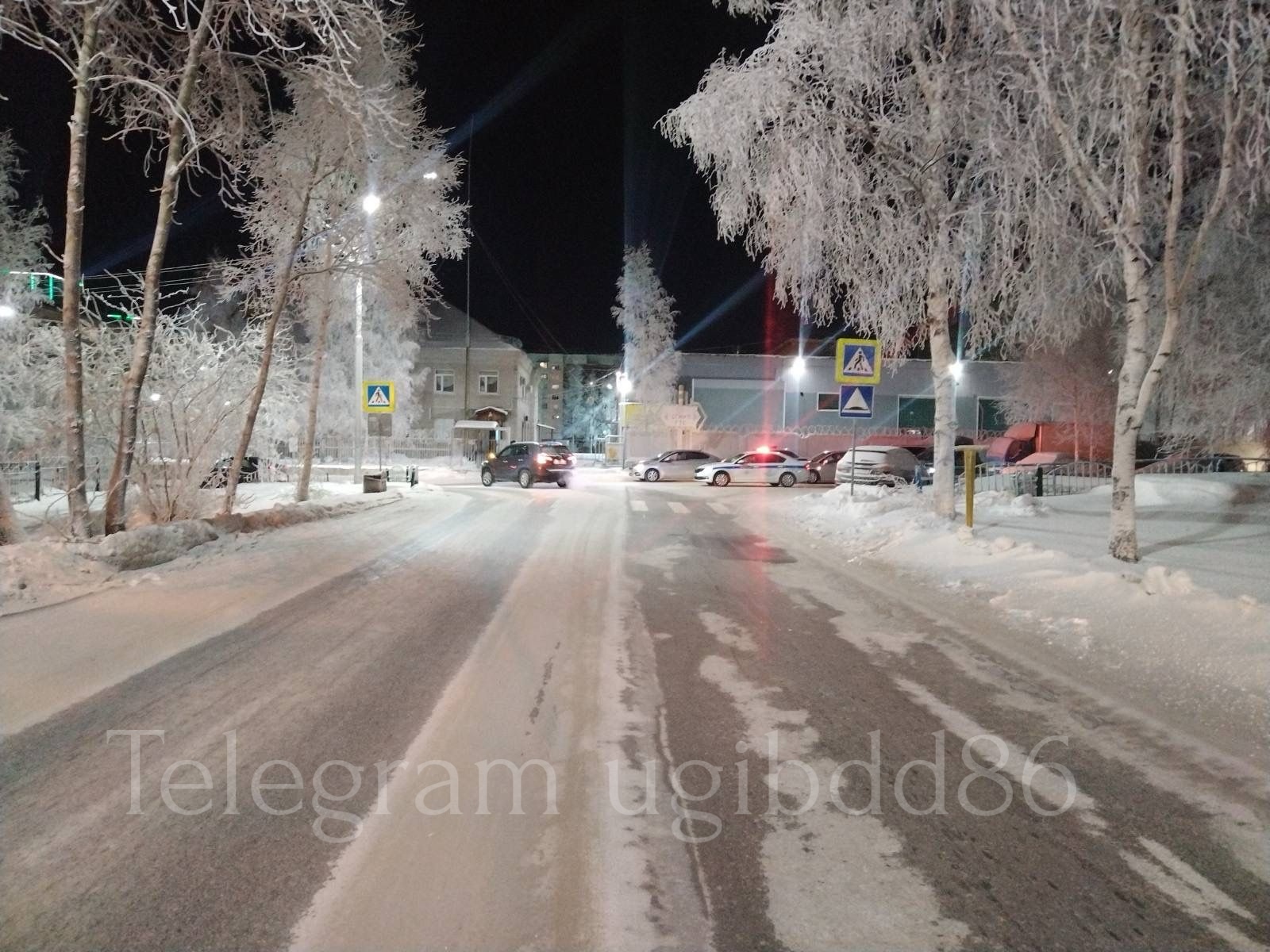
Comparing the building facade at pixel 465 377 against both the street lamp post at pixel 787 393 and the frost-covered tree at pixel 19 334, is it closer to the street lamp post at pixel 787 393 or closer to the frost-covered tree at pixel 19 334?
the street lamp post at pixel 787 393

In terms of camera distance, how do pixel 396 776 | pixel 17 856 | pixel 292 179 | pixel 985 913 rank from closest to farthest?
pixel 985 913, pixel 17 856, pixel 396 776, pixel 292 179

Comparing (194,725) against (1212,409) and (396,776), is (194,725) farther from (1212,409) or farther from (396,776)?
(1212,409)

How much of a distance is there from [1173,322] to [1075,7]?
3.63 meters

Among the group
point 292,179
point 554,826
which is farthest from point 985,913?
point 292,179

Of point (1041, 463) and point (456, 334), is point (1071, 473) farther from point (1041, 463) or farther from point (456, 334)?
point (456, 334)

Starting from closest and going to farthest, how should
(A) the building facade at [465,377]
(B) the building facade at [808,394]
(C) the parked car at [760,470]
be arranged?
1. (C) the parked car at [760,470]
2. (B) the building facade at [808,394]
3. (A) the building facade at [465,377]

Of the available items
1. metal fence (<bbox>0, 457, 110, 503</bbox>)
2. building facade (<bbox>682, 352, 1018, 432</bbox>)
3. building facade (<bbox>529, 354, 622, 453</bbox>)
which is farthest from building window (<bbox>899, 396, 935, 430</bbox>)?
metal fence (<bbox>0, 457, 110, 503</bbox>)

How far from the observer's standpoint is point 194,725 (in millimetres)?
4898

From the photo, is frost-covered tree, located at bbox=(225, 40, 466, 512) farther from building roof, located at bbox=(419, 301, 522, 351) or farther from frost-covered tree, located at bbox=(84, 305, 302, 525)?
building roof, located at bbox=(419, 301, 522, 351)

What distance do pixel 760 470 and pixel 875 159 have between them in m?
20.8

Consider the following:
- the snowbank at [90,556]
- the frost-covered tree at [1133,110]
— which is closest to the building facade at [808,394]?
the snowbank at [90,556]

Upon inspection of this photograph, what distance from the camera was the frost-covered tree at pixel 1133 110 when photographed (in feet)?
27.6

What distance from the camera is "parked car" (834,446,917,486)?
90.7ft

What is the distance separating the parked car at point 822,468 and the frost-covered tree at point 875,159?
19317 mm
